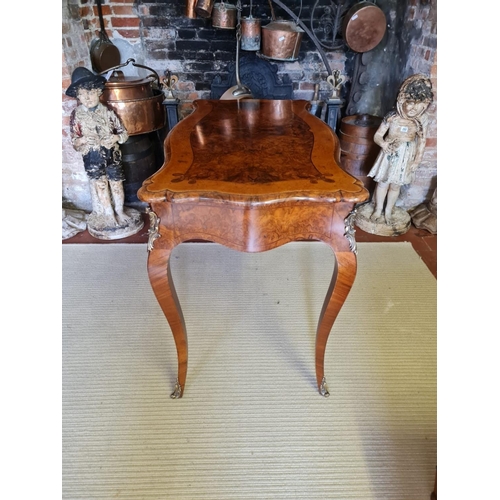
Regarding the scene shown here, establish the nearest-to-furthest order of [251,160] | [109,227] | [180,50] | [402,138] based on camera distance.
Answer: [251,160], [402,138], [109,227], [180,50]

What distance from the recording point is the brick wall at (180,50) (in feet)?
7.45

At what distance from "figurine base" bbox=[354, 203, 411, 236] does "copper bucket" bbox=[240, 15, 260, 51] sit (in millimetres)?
1107

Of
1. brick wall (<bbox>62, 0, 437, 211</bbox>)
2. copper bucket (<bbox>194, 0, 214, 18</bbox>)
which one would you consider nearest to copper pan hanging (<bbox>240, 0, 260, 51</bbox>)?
copper bucket (<bbox>194, 0, 214, 18</bbox>)

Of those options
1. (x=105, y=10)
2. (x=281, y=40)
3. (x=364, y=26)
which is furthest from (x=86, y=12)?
(x=364, y=26)

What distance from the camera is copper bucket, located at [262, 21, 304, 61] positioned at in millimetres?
1988

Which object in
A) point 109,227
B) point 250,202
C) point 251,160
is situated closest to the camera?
point 250,202

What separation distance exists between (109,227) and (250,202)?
5.06 ft

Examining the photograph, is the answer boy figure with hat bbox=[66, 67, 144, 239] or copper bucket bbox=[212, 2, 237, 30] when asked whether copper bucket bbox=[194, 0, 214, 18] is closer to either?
copper bucket bbox=[212, 2, 237, 30]

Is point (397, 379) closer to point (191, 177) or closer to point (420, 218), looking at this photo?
point (191, 177)

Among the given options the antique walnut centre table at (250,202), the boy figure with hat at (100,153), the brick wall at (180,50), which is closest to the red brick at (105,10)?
the brick wall at (180,50)

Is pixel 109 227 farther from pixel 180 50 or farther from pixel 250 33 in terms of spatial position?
pixel 250 33

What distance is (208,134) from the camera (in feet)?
4.84

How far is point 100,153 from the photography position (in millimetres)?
2186

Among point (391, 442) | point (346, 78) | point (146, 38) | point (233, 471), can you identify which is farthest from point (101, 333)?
point (346, 78)
